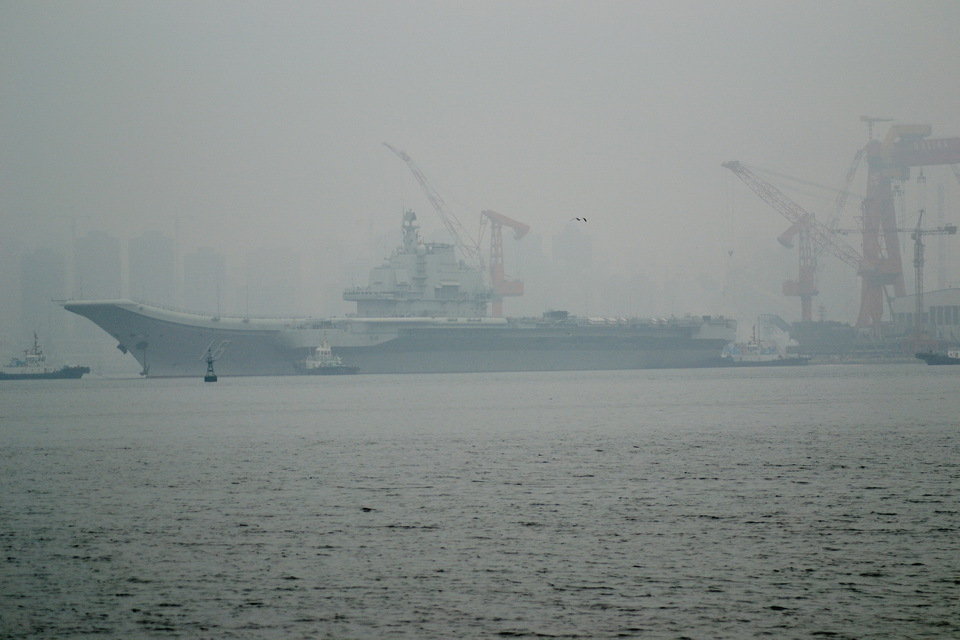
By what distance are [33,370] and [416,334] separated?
40916 millimetres

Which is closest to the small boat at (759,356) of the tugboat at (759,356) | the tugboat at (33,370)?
the tugboat at (759,356)

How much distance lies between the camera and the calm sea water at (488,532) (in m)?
13.8

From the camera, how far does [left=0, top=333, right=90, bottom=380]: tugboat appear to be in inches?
4377

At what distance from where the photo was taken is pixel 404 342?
92188 millimetres

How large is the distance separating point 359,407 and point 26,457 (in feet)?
76.3

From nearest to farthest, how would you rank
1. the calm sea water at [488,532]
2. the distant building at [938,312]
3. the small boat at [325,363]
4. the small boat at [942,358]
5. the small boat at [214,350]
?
the calm sea water at [488,532] → the small boat at [214,350] → the small boat at [325,363] → the small boat at [942,358] → the distant building at [938,312]

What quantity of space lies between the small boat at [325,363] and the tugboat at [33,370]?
3155cm

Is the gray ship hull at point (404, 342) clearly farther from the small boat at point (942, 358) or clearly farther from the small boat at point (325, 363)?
the small boat at point (942, 358)

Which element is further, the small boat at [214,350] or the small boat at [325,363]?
the small boat at [325,363]

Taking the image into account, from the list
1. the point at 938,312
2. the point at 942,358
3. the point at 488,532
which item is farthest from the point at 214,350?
the point at 938,312

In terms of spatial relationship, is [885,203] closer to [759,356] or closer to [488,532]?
[759,356]

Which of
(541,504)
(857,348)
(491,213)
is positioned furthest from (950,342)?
(541,504)

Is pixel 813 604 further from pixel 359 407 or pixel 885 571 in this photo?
pixel 359 407

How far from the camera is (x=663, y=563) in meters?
16.5
